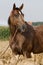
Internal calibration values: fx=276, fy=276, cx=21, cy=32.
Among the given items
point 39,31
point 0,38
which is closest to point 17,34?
point 39,31

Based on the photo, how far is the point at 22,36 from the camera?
8.36 m

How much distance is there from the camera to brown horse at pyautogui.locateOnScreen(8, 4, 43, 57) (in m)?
8.04

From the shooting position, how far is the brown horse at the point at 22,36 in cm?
804

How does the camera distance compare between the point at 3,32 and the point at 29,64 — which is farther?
the point at 3,32

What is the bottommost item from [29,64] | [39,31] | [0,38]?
[0,38]

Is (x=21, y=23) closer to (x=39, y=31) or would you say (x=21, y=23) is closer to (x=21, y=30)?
(x=21, y=30)

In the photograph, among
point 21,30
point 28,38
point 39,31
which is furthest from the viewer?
point 39,31

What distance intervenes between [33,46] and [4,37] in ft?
60.7

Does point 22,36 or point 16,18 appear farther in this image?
point 22,36

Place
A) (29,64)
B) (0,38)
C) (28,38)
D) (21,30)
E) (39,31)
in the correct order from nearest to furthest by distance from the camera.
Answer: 1. (29,64)
2. (21,30)
3. (28,38)
4. (39,31)
5. (0,38)

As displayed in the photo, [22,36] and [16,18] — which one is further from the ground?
[16,18]

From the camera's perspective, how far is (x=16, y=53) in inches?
329

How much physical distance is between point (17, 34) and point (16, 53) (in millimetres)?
576

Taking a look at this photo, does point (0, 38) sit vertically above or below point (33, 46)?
below
